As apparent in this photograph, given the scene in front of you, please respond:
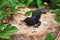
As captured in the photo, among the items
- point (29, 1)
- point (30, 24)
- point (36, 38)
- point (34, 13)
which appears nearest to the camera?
point (36, 38)

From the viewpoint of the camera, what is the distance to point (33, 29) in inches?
123

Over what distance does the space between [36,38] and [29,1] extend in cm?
96

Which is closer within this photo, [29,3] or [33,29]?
[33,29]

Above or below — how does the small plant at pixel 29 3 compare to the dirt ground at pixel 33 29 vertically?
above

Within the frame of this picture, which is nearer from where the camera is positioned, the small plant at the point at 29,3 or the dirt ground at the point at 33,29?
the dirt ground at the point at 33,29

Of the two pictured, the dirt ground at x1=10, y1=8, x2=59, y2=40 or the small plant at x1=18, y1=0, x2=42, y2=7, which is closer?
the dirt ground at x1=10, y1=8, x2=59, y2=40

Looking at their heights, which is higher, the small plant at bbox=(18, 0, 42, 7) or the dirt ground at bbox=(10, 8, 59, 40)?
the small plant at bbox=(18, 0, 42, 7)

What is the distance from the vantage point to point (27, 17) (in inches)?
131

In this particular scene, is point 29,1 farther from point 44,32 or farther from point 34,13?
point 44,32

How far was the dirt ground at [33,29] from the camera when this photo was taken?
2.98 metres

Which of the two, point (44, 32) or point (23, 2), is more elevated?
point (23, 2)

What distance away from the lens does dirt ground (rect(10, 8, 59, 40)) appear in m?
2.98

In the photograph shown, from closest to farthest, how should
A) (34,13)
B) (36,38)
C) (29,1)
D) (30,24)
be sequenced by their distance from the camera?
1. (36,38)
2. (30,24)
3. (34,13)
4. (29,1)

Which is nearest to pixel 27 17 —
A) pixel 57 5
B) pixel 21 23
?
pixel 21 23
